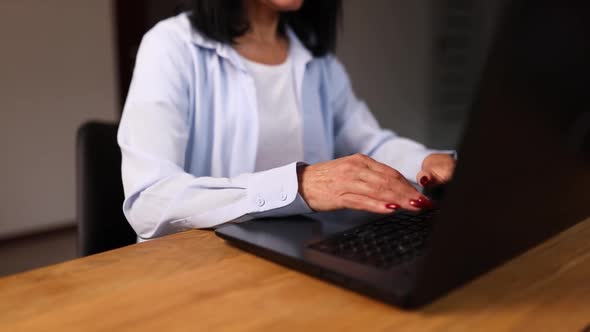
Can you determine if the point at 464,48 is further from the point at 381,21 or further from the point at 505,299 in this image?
the point at 505,299

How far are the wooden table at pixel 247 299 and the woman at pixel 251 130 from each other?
0.16 m

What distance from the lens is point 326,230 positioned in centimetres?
70

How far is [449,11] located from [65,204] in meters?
2.80

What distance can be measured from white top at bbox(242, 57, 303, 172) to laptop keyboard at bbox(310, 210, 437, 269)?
534 mm

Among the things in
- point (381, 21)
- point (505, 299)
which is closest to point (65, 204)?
point (381, 21)

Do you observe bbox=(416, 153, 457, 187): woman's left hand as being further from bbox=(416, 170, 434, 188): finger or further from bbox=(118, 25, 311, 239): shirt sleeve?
bbox=(118, 25, 311, 239): shirt sleeve

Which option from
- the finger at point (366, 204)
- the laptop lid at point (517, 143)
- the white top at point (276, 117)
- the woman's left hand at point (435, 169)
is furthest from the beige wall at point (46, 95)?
the laptop lid at point (517, 143)

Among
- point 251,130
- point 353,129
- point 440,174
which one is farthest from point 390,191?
point 353,129

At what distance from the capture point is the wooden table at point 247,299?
0.48m

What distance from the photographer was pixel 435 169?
1009 millimetres

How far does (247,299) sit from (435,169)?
1.89ft

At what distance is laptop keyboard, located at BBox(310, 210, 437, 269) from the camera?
1.87 ft

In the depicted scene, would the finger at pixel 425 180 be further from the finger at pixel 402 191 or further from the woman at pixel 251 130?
the finger at pixel 402 191

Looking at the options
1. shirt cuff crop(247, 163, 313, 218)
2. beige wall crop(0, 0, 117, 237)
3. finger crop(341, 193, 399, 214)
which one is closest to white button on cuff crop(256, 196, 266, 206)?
shirt cuff crop(247, 163, 313, 218)
